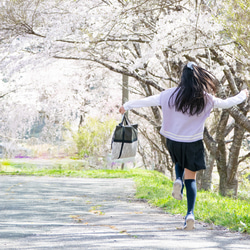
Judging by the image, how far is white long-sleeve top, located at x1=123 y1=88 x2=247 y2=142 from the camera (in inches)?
160

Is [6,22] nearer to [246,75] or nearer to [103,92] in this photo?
[246,75]

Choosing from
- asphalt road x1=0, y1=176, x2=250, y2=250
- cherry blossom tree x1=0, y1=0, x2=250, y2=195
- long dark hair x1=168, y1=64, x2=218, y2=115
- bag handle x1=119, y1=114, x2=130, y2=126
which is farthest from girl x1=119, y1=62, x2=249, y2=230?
cherry blossom tree x1=0, y1=0, x2=250, y2=195

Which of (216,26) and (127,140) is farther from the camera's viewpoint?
(216,26)

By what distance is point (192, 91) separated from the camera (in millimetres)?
4047

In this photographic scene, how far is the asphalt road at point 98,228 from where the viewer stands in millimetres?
3383

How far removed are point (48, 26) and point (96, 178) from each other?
17.6 ft

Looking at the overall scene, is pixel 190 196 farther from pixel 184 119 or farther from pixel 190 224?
pixel 184 119

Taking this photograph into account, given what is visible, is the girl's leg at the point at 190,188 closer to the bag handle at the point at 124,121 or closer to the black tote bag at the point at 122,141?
the black tote bag at the point at 122,141

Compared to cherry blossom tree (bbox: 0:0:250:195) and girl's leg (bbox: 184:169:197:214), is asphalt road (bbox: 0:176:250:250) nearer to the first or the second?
girl's leg (bbox: 184:169:197:214)

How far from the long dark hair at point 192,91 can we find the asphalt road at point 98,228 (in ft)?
4.21

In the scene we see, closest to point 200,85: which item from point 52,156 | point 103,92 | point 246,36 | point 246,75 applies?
point 246,36

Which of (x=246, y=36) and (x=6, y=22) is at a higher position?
(x=6, y=22)

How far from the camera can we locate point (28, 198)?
680 cm

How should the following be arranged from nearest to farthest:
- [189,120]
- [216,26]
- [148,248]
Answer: [148,248], [189,120], [216,26]
